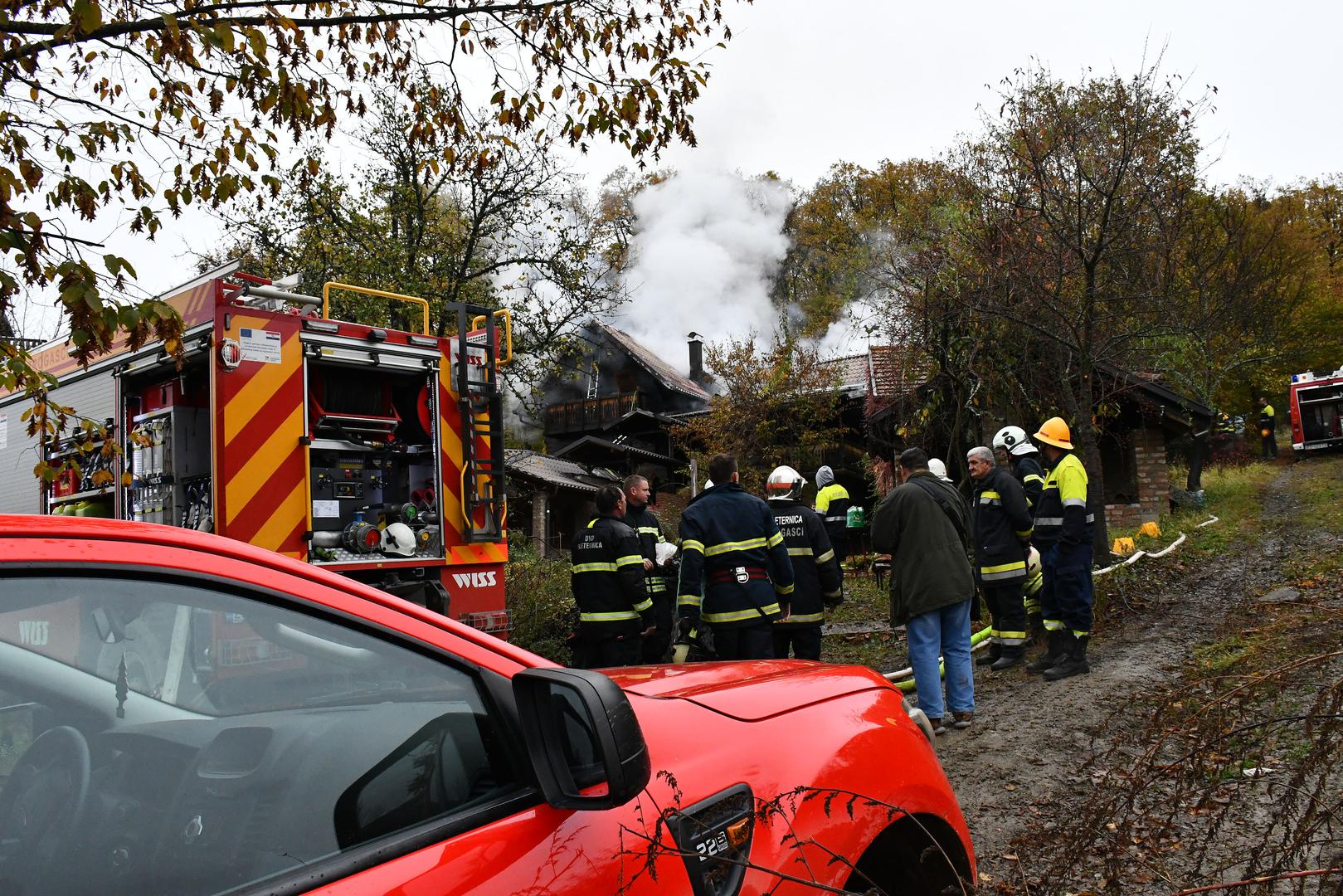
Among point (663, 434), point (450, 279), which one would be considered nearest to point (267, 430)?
point (450, 279)

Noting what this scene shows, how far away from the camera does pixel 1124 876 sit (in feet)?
7.06

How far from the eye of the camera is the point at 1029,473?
7887 mm

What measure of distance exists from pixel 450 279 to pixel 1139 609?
43.0 ft

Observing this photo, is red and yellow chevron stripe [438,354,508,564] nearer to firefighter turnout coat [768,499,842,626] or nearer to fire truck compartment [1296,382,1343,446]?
firefighter turnout coat [768,499,842,626]

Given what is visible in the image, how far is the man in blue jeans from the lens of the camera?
5.81 m

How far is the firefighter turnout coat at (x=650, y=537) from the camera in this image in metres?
7.41

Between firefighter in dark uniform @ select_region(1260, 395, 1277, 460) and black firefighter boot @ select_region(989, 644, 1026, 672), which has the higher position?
firefighter in dark uniform @ select_region(1260, 395, 1277, 460)

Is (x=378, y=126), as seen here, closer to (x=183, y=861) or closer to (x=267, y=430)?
(x=267, y=430)

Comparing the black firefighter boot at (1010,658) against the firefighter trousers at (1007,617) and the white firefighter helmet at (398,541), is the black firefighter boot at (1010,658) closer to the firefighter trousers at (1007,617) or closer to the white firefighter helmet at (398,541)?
the firefighter trousers at (1007,617)

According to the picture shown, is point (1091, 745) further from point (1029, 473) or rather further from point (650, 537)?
point (1029, 473)

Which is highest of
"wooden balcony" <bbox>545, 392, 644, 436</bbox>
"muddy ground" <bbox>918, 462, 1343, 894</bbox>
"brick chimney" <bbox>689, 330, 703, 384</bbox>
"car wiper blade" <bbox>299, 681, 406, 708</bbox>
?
"brick chimney" <bbox>689, 330, 703, 384</bbox>

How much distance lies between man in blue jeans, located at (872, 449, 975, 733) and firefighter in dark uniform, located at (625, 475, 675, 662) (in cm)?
197

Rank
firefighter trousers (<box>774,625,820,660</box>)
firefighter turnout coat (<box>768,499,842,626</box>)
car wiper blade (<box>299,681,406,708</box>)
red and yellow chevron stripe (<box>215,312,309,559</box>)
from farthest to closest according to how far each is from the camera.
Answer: firefighter trousers (<box>774,625,820,660</box>) < firefighter turnout coat (<box>768,499,842,626</box>) < red and yellow chevron stripe (<box>215,312,309,559</box>) < car wiper blade (<box>299,681,406,708</box>)

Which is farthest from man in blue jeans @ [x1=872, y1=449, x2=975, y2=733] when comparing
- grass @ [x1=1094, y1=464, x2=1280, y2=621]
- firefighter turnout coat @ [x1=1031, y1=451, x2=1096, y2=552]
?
grass @ [x1=1094, y1=464, x2=1280, y2=621]
